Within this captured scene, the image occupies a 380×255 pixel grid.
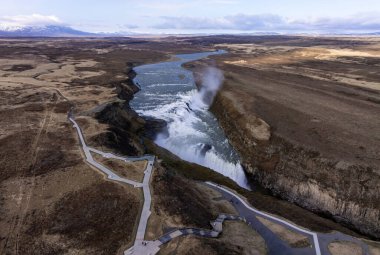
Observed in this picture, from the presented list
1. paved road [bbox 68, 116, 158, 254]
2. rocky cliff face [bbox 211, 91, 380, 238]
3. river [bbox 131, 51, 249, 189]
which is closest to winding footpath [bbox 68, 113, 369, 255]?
paved road [bbox 68, 116, 158, 254]

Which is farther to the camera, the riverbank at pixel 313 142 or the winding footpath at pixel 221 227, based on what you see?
the riverbank at pixel 313 142

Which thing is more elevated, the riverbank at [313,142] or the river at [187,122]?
the riverbank at [313,142]

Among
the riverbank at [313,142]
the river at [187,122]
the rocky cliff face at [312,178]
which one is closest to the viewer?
the rocky cliff face at [312,178]

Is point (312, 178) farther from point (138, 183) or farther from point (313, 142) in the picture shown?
point (138, 183)

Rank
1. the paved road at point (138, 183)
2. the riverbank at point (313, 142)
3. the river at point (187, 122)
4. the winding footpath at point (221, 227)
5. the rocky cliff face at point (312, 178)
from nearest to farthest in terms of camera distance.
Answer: the paved road at point (138, 183), the winding footpath at point (221, 227), the rocky cliff face at point (312, 178), the riverbank at point (313, 142), the river at point (187, 122)

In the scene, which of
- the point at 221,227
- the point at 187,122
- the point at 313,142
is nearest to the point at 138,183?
the point at 221,227

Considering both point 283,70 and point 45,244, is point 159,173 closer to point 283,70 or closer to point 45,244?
point 45,244

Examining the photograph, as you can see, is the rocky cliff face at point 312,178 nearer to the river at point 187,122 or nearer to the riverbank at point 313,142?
the riverbank at point 313,142

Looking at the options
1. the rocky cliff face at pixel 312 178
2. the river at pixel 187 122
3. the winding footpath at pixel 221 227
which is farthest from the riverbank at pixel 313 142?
the winding footpath at pixel 221 227
